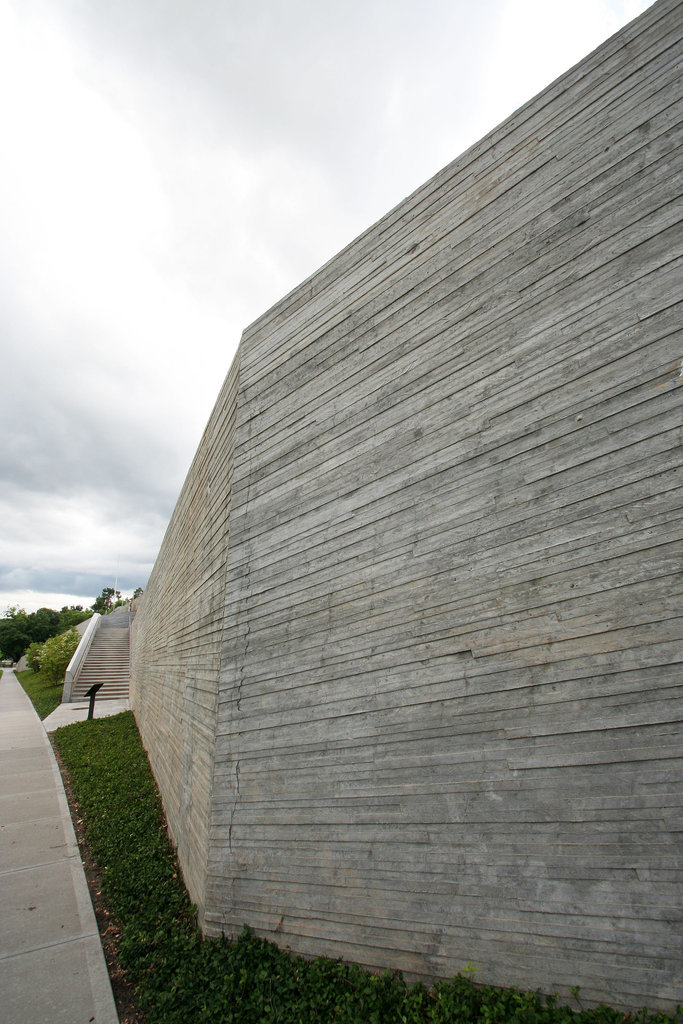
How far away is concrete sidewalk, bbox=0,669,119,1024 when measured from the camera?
290 cm

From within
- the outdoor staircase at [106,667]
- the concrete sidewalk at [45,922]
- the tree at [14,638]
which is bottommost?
the concrete sidewalk at [45,922]

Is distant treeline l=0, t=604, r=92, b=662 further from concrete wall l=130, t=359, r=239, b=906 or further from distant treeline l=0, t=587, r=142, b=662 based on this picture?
concrete wall l=130, t=359, r=239, b=906

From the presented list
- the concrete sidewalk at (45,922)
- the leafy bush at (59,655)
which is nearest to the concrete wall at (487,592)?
the concrete sidewalk at (45,922)

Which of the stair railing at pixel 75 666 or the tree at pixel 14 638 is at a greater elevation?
the tree at pixel 14 638

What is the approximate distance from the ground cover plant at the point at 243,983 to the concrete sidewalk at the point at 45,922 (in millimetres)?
228

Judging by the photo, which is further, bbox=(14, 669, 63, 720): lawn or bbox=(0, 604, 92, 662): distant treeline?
bbox=(0, 604, 92, 662): distant treeline

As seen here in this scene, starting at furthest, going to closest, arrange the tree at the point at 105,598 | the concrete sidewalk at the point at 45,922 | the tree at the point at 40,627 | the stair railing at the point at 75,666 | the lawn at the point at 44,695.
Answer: the tree at the point at 105,598 < the tree at the point at 40,627 < the stair railing at the point at 75,666 < the lawn at the point at 44,695 < the concrete sidewalk at the point at 45,922

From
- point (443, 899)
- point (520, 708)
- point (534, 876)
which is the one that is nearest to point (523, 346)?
point (520, 708)

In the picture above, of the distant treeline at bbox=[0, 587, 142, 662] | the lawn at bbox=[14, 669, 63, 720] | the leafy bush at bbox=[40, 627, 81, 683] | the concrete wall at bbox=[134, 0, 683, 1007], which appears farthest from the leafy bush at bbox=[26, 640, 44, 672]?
the concrete wall at bbox=[134, 0, 683, 1007]

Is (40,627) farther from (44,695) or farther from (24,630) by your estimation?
(44,695)

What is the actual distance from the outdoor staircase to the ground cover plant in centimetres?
1465

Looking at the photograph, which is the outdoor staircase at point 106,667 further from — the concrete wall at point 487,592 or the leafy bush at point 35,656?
the concrete wall at point 487,592

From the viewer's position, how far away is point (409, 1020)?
2.30 metres

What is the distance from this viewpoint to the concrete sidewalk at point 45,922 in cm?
290
